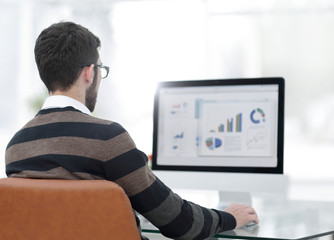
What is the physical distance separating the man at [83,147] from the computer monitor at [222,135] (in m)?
0.66

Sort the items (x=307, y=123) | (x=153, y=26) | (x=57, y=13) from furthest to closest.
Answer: (x=57, y=13) < (x=153, y=26) < (x=307, y=123)

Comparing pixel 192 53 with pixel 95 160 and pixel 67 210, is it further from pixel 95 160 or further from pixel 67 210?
pixel 67 210

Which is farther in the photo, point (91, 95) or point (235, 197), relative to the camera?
point (235, 197)

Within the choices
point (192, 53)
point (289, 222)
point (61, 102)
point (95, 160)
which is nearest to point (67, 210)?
point (95, 160)

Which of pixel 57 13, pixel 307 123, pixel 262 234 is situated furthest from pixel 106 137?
pixel 57 13

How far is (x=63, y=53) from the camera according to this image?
143 cm

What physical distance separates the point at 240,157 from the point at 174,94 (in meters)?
0.40

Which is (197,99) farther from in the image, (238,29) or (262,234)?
(238,29)

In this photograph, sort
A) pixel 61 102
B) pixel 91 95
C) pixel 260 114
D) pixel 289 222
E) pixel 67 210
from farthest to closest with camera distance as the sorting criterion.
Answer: pixel 260 114 → pixel 289 222 → pixel 91 95 → pixel 61 102 → pixel 67 210

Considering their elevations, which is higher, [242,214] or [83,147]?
[83,147]

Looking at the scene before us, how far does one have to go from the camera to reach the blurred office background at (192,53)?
6422mm

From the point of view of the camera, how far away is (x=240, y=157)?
7.23 feet

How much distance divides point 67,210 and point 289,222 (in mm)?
927

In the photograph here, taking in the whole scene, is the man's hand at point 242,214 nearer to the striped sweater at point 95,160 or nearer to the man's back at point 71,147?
the striped sweater at point 95,160
